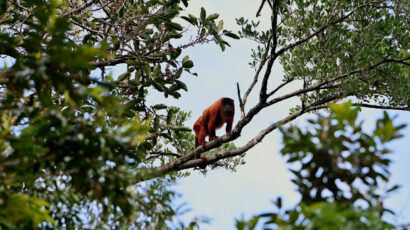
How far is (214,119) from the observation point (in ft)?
33.5

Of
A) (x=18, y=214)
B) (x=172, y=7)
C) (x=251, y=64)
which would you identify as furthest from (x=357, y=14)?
(x=18, y=214)

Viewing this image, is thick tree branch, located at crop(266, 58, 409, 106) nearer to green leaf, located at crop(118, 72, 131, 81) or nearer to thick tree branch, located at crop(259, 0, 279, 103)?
thick tree branch, located at crop(259, 0, 279, 103)

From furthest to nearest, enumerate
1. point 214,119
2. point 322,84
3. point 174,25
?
point 214,119 < point 322,84 < point 174,25

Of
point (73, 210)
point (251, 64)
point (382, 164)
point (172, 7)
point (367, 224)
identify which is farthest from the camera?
point (251, 64)

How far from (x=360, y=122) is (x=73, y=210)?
87.4 inches

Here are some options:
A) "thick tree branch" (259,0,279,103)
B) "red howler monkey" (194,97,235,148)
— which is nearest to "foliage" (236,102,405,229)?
"thick tree branch" (259,0,279,103)

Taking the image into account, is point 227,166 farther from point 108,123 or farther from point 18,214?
point 18,214

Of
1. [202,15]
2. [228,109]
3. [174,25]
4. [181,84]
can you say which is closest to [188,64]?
[181,84]

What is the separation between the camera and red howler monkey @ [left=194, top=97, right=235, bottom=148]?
33.0 ft

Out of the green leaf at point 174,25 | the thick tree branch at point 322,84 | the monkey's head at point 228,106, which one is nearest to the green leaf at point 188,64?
the green leaf at point 174,25

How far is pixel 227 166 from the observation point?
436 inches

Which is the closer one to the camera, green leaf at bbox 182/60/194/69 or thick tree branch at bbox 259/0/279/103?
thick tree branch at bbox 259/0/279/103

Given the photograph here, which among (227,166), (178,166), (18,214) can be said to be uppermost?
(227,166)

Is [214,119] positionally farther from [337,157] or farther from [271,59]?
[337,157]
